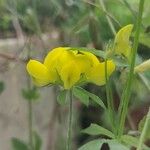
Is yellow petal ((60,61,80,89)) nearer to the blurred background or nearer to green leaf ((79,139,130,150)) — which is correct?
green leaf ((79,139,130,150))

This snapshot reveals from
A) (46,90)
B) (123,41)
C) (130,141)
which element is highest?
(123,41)

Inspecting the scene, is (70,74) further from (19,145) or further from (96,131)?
(19,145)

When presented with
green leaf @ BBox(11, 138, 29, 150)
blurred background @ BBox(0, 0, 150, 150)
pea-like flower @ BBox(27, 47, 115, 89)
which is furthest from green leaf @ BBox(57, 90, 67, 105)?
blurred background @ BBox(0, 0, 150, 150)

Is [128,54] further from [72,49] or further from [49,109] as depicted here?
[49,109]

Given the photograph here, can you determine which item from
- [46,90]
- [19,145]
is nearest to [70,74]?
[19,145]

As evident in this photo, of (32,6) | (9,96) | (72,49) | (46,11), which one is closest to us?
(72,49)

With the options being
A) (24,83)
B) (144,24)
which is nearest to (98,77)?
(144,24)

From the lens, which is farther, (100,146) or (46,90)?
(46,90)
